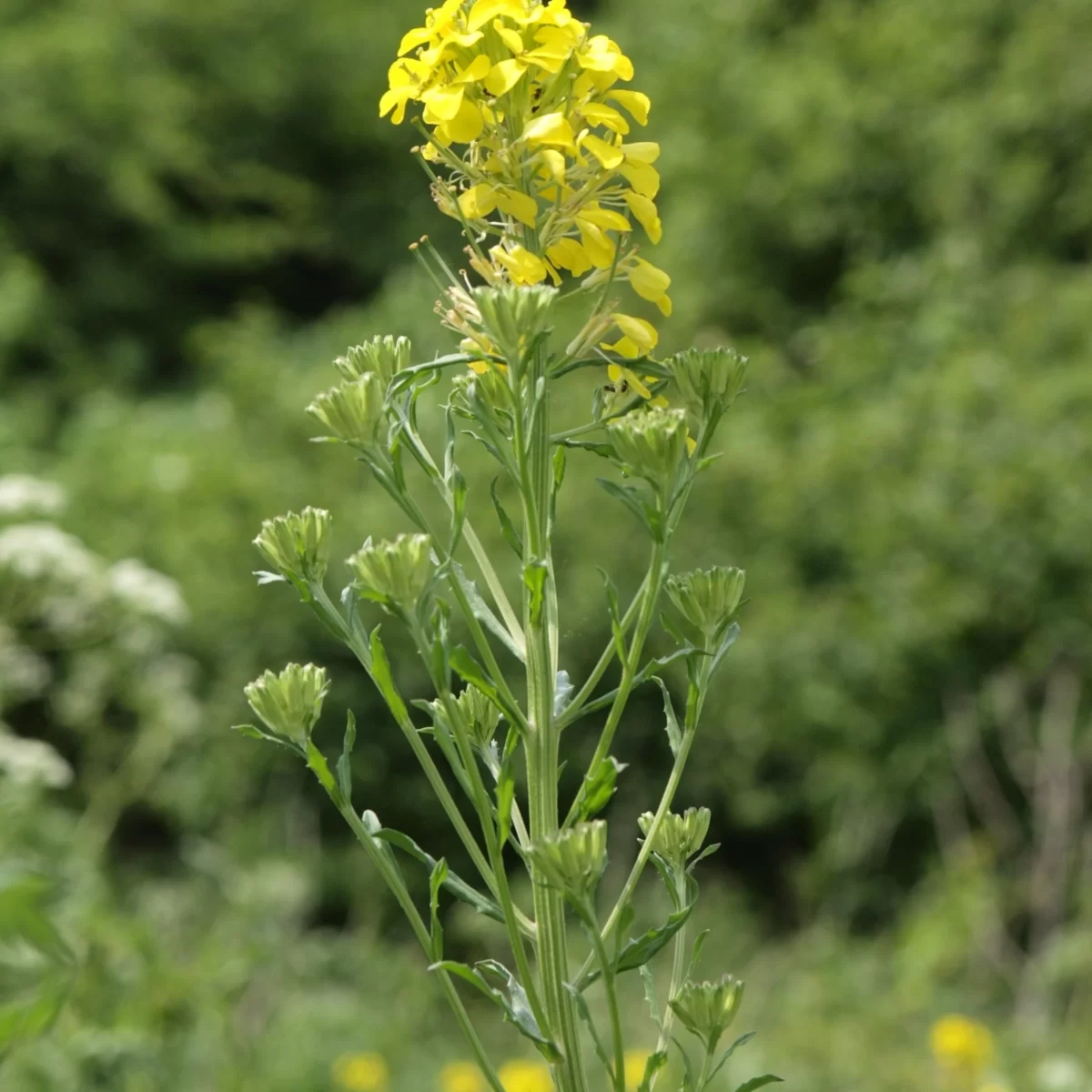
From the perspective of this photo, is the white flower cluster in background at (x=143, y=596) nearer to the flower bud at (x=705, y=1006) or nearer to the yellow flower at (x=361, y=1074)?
the yellow flower at (x=361, y=1074)

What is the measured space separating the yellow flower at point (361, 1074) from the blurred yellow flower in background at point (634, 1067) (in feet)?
1.67

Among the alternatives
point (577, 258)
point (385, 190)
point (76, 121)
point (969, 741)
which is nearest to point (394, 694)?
point (577, 258)

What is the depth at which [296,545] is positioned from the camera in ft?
2.42

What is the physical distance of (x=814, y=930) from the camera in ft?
15.1

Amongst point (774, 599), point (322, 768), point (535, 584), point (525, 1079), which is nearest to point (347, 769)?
point (322, 768)

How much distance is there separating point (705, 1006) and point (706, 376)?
13.3 inches

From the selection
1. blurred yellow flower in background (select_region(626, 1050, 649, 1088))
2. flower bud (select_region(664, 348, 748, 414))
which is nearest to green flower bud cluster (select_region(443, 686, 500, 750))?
flower bud (select_region(664, 348, 748, 414))

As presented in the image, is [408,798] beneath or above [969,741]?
above

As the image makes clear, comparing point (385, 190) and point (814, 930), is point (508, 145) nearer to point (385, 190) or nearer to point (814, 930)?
point (814, 930)

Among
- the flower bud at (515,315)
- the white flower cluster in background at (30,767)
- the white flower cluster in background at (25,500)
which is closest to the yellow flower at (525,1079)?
the white flower cluster in background at (30,767)

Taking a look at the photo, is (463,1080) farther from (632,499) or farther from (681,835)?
(632,499)

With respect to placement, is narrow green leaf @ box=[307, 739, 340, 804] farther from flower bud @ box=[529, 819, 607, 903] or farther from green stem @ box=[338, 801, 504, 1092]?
flower bud @ box=[529, 819, 607, 903]

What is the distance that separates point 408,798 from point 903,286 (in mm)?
2672

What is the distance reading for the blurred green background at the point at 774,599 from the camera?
346cm
